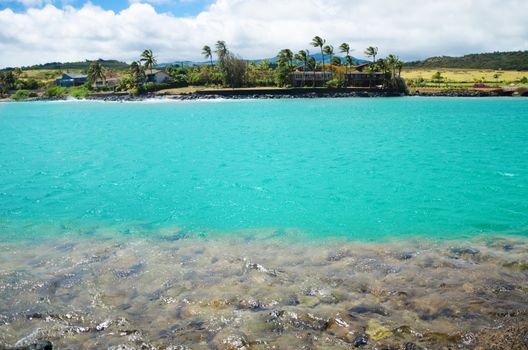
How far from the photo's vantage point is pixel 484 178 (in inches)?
960

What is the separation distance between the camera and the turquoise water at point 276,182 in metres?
16.5

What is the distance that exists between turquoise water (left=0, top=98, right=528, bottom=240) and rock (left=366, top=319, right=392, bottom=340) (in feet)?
22.4

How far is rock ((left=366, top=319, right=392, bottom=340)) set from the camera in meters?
7.66

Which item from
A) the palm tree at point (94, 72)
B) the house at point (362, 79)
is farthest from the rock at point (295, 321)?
the palm tree at point (94, 72)

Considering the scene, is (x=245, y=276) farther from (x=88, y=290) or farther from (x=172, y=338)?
(x=88, y=290)

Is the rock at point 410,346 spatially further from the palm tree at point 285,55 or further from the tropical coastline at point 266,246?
the palm tree at point 285,55

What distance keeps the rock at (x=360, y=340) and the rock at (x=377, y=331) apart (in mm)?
116

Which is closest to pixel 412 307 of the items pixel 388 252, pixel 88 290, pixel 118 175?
pixel 388 252

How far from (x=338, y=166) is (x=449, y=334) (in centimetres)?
2211

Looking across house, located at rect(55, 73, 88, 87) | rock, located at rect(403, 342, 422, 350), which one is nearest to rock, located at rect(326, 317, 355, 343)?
rock, located at rect(403, 342, 422, 350)

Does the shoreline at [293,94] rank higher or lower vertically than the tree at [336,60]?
lower

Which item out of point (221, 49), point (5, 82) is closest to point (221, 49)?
point (221, 49)

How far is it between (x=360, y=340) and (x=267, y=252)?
18.9 ft

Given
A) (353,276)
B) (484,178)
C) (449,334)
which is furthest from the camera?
(484,178)
